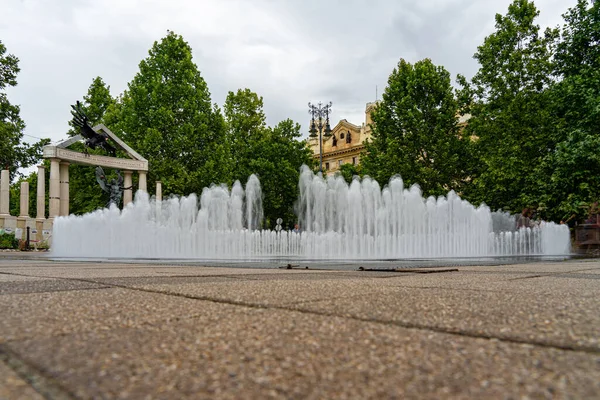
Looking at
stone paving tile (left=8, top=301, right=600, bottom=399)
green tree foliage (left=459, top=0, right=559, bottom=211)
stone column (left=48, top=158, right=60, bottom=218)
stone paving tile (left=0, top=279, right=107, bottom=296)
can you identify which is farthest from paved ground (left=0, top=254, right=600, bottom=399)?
stone column (left=48, top=158, right=60, bottom=218)

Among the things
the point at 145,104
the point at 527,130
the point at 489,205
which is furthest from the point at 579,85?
the point at 145,104

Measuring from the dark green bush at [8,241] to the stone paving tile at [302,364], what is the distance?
2237 centimetres

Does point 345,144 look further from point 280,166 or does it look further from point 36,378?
point 36,378

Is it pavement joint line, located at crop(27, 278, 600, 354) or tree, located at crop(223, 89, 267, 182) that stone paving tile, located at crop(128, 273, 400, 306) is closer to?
pavement joint line, located at crop(27, 278, 600, 354)

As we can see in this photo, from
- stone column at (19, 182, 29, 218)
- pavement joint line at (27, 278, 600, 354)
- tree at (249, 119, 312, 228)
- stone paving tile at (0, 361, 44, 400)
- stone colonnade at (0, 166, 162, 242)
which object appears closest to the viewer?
stone paving tile at (0, 361, 44, 400)

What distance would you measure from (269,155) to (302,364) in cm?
3232

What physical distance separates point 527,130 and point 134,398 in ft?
77.7

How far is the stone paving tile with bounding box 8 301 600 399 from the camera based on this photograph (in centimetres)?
99

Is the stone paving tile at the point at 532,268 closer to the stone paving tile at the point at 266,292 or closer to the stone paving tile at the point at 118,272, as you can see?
the stone paving tile at the point at 118,272

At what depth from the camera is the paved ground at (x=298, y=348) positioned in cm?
100

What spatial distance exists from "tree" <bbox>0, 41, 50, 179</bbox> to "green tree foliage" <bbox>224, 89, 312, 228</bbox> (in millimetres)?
13075

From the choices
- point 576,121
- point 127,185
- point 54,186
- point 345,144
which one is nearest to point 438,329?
point 576,121

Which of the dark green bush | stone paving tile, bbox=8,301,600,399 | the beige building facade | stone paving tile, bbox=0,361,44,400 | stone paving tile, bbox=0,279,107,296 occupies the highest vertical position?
the beige building facade

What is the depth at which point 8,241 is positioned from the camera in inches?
795
